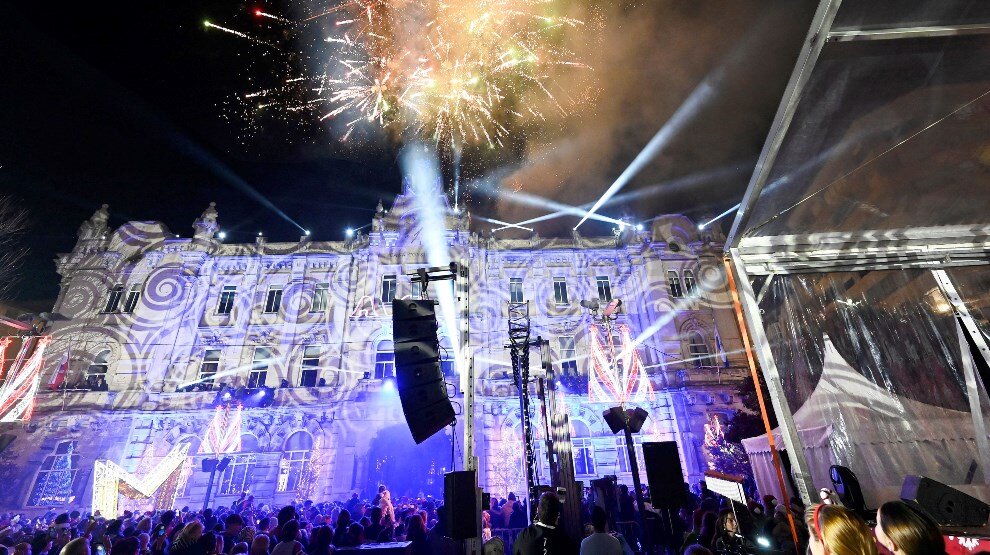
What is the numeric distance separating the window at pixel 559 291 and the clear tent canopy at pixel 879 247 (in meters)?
18.6

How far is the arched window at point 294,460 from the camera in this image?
1989cm

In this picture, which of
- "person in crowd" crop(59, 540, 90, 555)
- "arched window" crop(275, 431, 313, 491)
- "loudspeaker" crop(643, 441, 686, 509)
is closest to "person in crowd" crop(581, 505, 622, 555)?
"loudspeaker" crop(643, 441, 686, 509)

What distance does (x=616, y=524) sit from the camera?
9758 mm

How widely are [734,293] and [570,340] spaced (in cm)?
1900

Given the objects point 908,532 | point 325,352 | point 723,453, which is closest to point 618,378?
point 723,453

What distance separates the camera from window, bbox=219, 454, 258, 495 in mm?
→ 19859

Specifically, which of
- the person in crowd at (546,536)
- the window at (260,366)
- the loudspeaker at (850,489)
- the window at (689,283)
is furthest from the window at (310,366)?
the loudspeaker at (850,489)

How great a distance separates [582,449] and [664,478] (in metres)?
15.2

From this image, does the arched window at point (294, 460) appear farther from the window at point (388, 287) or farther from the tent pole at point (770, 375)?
the tent pole at point (770, 375)

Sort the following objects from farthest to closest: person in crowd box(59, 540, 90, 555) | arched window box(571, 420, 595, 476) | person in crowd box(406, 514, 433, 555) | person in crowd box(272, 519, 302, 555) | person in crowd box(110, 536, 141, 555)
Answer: arched window box(571, 420, 595, 476)
person in crowd box(406, 514, 433, 555)
person in crowd box(272, 519, 302, 555)
person in crowd box(110, 536, 141, 555)
person in crowd box(59, 540, 90, 555)

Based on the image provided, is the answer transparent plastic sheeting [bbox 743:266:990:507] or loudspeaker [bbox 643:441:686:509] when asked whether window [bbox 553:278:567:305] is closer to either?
loudspeaker [bbox 643:441:686:509]

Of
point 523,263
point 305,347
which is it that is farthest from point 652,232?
point 305,347

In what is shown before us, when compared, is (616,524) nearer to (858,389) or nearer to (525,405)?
(525,405)

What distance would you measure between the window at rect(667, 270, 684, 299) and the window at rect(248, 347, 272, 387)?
2333 centimetres
